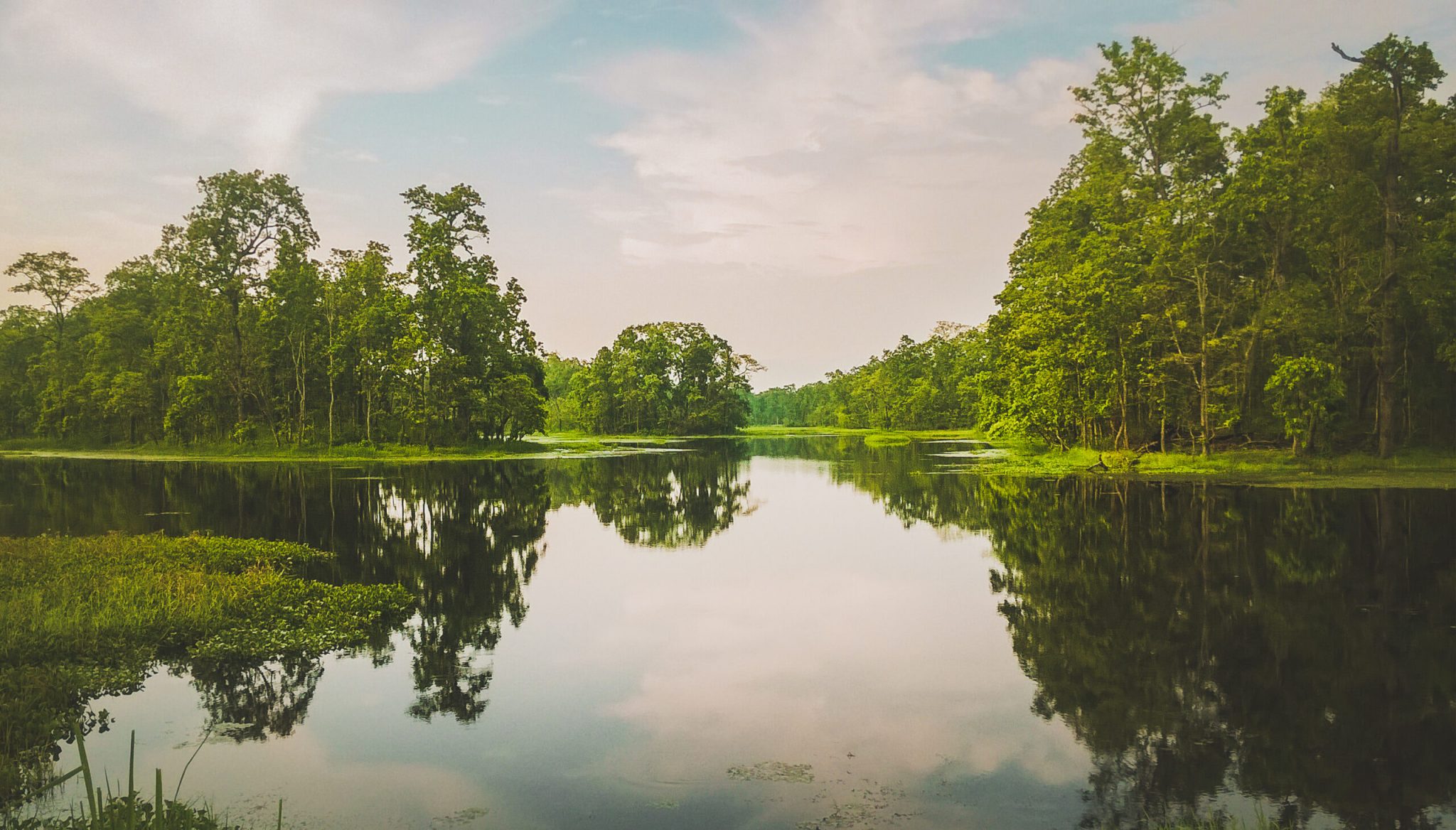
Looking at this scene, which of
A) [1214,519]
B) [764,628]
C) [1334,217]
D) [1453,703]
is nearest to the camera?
[1453,703]

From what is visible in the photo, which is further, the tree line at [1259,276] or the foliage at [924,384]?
the foliage at [924,384]

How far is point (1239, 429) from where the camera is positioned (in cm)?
4631

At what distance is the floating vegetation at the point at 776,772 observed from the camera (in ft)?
30.8

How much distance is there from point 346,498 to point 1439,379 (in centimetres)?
5427

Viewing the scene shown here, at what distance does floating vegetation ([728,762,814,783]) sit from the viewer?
9.39m

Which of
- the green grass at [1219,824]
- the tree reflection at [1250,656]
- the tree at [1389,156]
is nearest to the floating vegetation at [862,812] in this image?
the tree reflection at [1250,656]

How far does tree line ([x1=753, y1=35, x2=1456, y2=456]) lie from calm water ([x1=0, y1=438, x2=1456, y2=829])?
16.3 meters

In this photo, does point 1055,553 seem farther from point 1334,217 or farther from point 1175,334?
point 1334,217

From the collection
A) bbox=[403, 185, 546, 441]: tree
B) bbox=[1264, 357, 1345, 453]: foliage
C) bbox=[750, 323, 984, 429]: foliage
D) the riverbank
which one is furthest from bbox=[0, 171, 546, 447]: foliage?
bbox=[750, 323, 984, 429]: foliage

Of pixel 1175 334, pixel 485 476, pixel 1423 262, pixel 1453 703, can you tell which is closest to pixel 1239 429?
pixel 1175 334

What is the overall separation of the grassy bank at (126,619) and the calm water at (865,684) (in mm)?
676

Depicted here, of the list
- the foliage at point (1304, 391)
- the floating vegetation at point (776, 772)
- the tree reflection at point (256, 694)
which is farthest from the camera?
the foliage at point (1304, 391)

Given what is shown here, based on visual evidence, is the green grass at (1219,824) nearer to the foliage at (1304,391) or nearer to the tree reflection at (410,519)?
the tree reflection at (410,519)

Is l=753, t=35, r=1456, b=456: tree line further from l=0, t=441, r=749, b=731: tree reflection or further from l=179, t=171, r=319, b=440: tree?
l=179, t=171, r=319, b=440: tree
